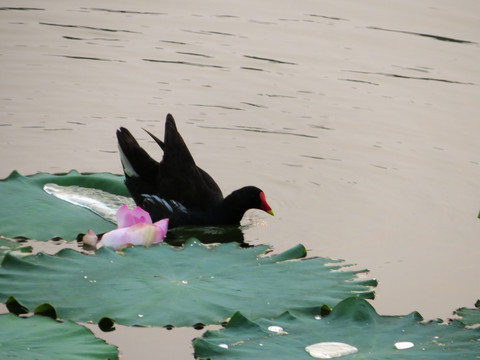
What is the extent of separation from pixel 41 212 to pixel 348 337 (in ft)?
8.21

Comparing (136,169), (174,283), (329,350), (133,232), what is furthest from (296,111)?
(329,350)

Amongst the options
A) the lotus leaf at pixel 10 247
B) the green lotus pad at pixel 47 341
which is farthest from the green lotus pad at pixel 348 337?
the lotus leaf at pixel 10 247

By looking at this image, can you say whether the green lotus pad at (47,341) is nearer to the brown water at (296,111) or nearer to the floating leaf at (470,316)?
the brown water at (296,111)

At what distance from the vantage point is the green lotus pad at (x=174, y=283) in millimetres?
4484

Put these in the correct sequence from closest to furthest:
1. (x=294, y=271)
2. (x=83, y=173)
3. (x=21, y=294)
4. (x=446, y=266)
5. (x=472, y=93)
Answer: (x=21, y=294) < (x=294, y=271) < (x=446, y=266) < (x=83, y=173) < (x=472, y=93)

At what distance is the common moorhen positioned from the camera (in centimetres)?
666

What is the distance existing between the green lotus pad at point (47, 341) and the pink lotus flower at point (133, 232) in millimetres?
1090

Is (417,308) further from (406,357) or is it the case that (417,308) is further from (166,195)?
(166,195)

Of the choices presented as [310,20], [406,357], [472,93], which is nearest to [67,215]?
[406,357]

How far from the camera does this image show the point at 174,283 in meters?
4.75

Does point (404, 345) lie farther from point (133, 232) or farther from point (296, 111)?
point (296, 111)

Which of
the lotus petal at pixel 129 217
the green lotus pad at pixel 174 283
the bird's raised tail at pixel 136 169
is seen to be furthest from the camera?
the bird's raised tail at pixel 136 169

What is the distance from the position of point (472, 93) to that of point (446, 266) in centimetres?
444

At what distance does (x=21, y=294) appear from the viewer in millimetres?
4555
